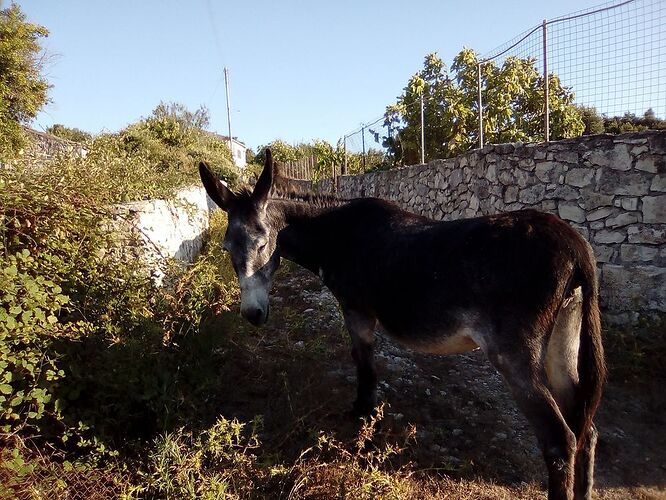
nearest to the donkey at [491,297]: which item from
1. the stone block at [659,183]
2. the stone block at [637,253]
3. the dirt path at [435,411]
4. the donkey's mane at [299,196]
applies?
the donkey's mane at [299,196]

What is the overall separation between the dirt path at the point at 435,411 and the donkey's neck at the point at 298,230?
109 centimetres

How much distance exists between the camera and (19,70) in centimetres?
1223

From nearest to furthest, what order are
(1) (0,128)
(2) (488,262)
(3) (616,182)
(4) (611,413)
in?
(2) (488,262) < (4) (611,413) < (3) (616,182) < (1) (0,128)

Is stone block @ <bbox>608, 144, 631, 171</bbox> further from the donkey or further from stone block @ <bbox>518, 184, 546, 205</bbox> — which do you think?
the donkey

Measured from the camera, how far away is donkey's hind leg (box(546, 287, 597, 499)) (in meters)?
2.48

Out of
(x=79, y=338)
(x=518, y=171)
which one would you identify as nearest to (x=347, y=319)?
(x=79, y=338)

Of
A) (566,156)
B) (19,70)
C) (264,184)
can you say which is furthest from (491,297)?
(19,70)

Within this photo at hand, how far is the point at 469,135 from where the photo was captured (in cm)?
1233

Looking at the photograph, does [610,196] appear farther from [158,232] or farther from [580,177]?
[158,232]

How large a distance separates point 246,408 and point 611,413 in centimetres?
345

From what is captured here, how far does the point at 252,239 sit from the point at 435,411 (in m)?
2.31

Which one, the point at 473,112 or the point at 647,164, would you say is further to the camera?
the point at 473,112

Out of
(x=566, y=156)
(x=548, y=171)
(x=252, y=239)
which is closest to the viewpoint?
(x=252, y=239)

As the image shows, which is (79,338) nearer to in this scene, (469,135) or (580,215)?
(580,215)
